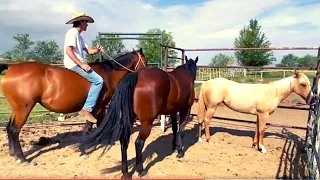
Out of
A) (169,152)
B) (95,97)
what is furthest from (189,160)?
(95,97)

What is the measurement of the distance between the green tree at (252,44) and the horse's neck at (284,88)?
21.0 m

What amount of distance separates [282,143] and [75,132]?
419 centimetres

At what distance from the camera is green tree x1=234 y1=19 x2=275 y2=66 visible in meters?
26.4

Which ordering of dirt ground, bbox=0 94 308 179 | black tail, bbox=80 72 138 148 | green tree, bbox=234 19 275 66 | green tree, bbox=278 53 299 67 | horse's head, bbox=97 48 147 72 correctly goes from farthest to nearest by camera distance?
1. green tree, bbox=234 19 275 66
2. green tree, bbox=278 53 299 67
3. horse's head, bbox=97 48 147 72
4. dirt ground, bbox=0 94 308 179
5. black tail, bbox=80 72 138 148

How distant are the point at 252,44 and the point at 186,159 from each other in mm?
28938

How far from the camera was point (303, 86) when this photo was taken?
16.0 ft

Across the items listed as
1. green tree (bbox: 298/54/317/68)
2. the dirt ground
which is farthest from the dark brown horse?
green tree (bbox: 298/54/317/68)

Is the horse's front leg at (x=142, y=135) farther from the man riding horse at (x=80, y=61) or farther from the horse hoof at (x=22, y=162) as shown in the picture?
the horse hoof at (x=22, y=162)

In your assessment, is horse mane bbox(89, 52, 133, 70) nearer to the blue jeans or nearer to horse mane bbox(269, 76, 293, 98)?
the blue jeans

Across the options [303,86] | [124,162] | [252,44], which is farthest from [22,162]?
[252,44]

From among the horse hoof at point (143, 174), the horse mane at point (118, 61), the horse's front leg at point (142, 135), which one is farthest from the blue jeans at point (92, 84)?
the horse hoof at point (143, 174)

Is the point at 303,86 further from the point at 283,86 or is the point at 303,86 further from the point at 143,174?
the point at 143,174

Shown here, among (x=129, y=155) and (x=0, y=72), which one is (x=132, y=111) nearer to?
(x=129, y=155)

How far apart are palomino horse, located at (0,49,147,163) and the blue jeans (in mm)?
89
